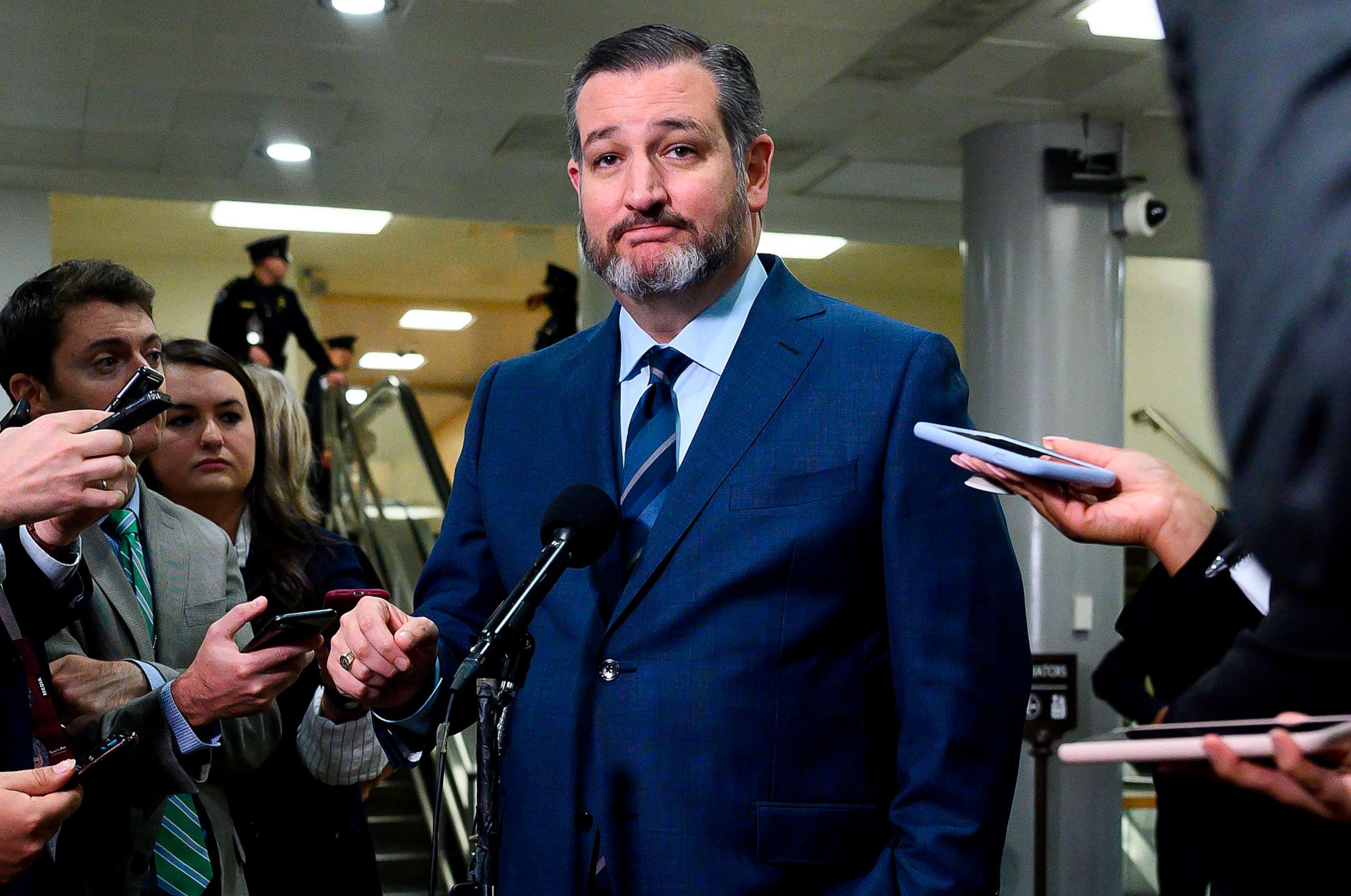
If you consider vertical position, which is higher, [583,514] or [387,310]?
[387,310]

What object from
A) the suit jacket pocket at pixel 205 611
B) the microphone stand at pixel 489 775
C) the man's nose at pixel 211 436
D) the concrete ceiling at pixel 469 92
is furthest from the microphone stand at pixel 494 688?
the concrete ceiling at pixel 469 92

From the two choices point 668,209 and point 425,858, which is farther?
point 425,858

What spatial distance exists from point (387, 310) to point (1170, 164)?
34.7 ft

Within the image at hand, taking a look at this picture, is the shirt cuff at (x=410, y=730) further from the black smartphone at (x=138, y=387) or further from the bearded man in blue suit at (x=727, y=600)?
the black smartphone at (x=138, y=387)

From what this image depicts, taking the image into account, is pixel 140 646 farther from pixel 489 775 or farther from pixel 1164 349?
pixel 1164 349

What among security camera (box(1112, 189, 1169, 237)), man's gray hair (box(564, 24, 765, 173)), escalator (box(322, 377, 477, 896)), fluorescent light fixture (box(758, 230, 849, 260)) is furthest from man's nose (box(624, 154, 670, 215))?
fluorescent light fixture (box(758, 230, 849, 260))

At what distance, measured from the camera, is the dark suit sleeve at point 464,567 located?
7.07 feet

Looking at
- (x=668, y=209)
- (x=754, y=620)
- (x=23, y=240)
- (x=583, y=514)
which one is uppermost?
(x=23, y=240)

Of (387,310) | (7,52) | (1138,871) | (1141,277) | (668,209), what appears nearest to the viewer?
(668,209)

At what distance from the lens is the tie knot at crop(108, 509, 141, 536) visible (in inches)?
106

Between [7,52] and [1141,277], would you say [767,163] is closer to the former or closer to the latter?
[7,52]

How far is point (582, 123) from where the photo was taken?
6.98 feet

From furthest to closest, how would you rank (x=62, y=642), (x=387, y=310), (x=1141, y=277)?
(x=387, y=310)
(x=1141, y=277)
(x=62, y=642)

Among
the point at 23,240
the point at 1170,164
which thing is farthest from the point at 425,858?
the point at 1170,164
